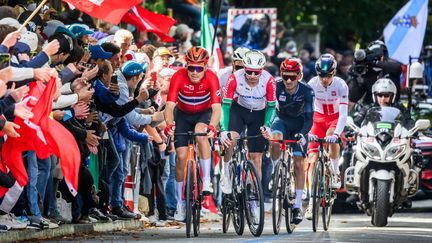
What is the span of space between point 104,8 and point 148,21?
531 centimetres

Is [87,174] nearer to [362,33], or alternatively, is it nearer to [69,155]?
[69,155]

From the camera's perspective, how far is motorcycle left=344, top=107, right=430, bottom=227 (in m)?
22.3

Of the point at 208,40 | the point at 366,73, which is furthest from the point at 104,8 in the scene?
the point at 208,40

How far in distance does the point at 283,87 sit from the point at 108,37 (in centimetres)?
231

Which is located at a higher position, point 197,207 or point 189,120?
point 189,120

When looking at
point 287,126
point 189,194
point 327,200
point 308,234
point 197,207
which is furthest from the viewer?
point 287,126

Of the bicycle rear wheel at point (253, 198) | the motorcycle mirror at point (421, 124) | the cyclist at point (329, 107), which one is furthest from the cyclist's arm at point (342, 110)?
the bicycle rear wheel at point (253, 198)

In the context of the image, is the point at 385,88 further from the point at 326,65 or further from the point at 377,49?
the point at 377,49

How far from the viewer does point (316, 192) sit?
70.6 ft

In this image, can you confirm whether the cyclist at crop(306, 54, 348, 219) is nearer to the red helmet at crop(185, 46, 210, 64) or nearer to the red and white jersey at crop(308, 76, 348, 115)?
the red and white jersey at crop(308, 76, 348, 115)

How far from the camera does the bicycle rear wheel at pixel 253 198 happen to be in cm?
1970

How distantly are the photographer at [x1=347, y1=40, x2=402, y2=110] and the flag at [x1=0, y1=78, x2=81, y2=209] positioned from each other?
9830mm

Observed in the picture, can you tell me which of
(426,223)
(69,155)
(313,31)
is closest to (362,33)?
(313,31)

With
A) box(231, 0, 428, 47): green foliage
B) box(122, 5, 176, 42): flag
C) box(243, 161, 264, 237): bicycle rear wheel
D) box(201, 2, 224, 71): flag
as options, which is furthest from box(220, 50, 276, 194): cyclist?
box(231, 0, 428, 47): green foliage
